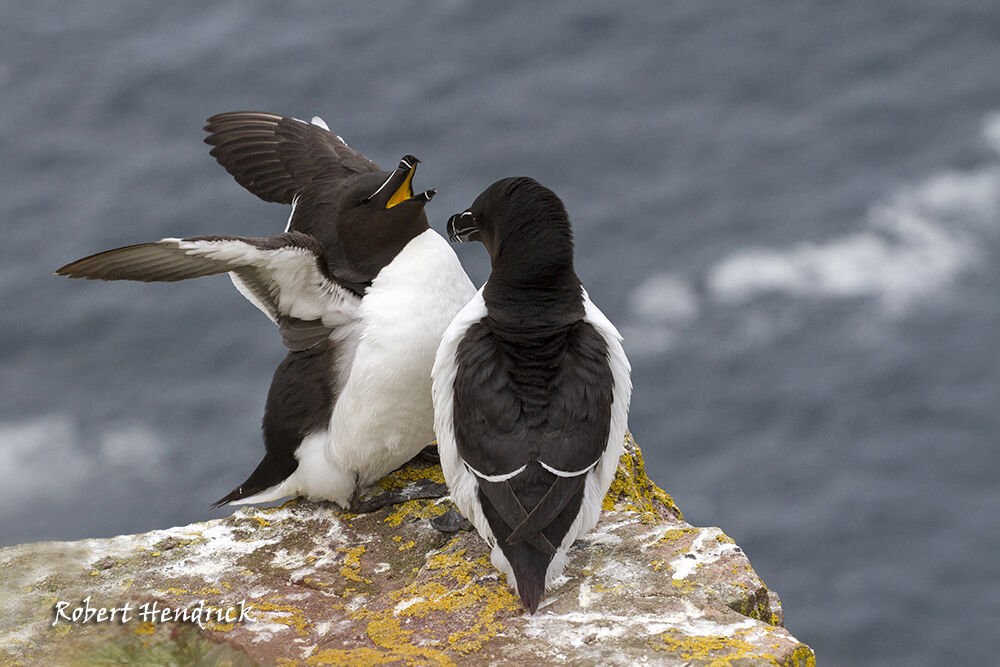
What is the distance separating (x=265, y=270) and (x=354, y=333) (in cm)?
52

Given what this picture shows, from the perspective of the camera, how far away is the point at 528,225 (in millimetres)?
4750

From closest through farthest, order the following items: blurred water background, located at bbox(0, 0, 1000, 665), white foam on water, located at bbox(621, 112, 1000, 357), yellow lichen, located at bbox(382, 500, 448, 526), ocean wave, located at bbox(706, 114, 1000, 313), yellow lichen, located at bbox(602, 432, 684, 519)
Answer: yellow lichen, located at bbox(602, 432, 684, 519) < yellow lichen, located at bbox(382, 500, 448, 526) < blurred water background, located at bbox(0, 0, 1000, 665) < white foam on water, located at bbox(621, 112, 1000, 357) < ocean wave, located at bbox(706, 114, 1000, 313)

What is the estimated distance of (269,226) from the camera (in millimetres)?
24469

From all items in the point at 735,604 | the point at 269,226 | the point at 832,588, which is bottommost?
the point at 735,604

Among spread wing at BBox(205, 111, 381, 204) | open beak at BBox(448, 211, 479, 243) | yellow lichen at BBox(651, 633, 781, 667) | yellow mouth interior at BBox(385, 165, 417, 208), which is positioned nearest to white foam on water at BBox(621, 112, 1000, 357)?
spread wing at BBox(205, 111, 381, 204)

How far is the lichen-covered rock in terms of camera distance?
4035 mm

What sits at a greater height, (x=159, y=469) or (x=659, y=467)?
(x=659, y=467)

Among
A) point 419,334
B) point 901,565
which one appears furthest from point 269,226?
point 419,334

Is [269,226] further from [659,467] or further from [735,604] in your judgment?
[735,604]

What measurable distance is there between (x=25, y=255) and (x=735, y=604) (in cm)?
2480

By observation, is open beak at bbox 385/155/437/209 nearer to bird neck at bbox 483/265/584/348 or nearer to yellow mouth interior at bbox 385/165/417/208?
yellow mouth interior at bbox 385/165/417/208

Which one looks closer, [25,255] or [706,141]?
[25,255]

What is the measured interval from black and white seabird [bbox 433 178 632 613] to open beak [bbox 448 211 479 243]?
77 millimetres
